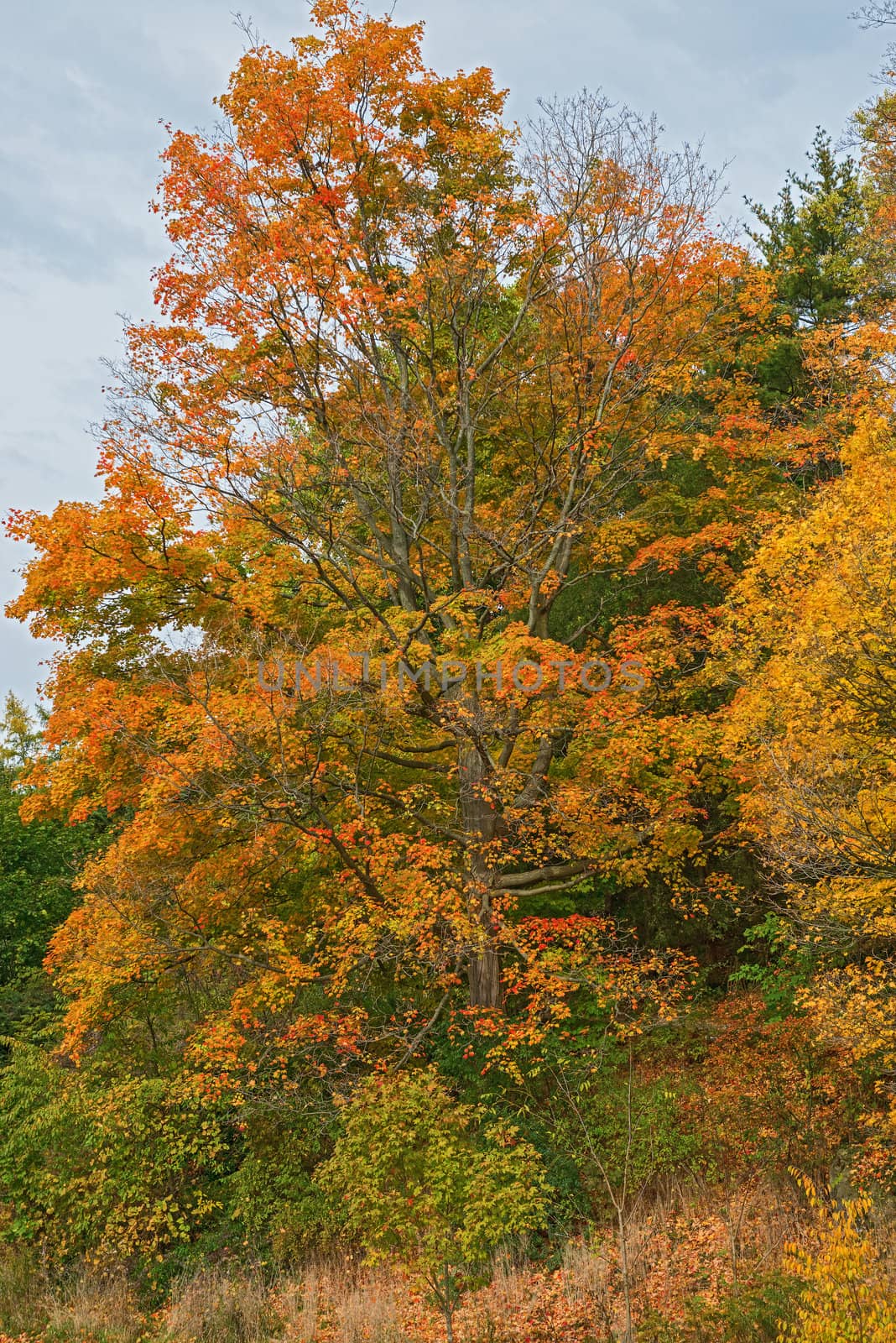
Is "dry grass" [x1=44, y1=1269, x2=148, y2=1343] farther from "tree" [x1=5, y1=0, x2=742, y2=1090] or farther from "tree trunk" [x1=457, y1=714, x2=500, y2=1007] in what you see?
"tree trunk" [x1=457, y1=714, x2=500, y2=1007]

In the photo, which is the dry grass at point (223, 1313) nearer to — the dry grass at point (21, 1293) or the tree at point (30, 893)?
the dry grass at point (21, 1293)

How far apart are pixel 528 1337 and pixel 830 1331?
3293mm

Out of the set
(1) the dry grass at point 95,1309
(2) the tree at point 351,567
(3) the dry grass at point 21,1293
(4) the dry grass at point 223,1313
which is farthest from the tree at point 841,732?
(3) the dry grass at point 21,1293

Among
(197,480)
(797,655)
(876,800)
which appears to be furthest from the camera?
(197,480)

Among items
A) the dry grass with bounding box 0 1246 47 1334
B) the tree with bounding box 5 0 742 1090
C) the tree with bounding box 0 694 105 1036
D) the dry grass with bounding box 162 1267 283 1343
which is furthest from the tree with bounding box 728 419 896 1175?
the tree with bounding box 0 694 105 1036

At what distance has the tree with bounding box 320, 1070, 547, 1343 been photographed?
9.48 meters

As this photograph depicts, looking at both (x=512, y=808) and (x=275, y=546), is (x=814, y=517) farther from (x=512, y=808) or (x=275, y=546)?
(x=275, y=546)

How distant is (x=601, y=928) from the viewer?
14.3m

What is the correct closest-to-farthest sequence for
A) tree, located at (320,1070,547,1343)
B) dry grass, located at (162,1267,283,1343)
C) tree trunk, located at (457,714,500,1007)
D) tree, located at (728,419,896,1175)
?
1. tree, located at (728,419,896,1175)
2. tree, located at (320,1070,547,1343)
3. dry grass, located at (162,1267,283,1343)
4. tree trunk, located at (457,714,500,1007)

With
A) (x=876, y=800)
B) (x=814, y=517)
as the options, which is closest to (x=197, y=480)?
(x=814, y=517)

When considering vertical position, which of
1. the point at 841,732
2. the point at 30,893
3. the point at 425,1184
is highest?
the point at 30,893

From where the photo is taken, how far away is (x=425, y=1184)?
32.2 feet

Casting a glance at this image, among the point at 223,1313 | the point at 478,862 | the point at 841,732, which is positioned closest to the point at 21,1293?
the point at 223,1313

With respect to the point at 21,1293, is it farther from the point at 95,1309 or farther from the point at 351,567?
the point at 351,567
